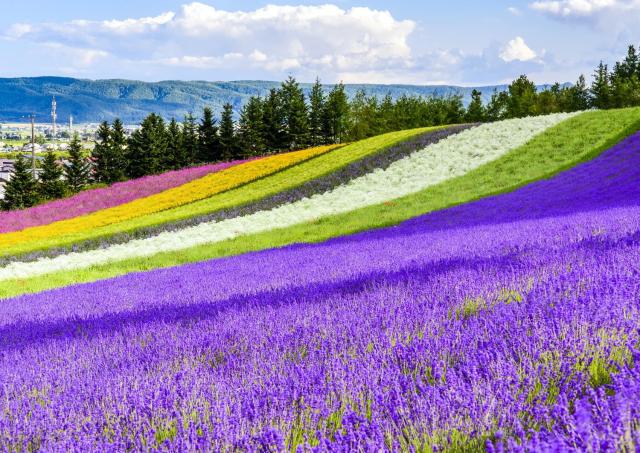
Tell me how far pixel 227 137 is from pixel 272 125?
647cm

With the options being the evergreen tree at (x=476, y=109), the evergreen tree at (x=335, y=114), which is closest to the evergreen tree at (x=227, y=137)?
the evergreen tree at (x=335, y=114)

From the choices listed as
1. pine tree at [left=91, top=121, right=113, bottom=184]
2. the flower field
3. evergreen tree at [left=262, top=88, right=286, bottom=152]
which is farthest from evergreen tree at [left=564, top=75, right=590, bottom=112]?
the flower field

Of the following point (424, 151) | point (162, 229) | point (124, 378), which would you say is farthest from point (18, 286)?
point (424, 151)

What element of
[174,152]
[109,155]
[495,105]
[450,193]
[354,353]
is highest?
[495,105]

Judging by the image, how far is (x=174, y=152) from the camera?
7281 cm

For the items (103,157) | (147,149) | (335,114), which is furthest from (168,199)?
(335,114)

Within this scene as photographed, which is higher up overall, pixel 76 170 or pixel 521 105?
pixel 521 105

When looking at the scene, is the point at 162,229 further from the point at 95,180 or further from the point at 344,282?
the point at 95,180

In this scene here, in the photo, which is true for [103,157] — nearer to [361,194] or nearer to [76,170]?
[76,170]

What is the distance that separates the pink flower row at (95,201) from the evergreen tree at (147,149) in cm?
1473

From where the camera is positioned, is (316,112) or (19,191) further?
(316,112)

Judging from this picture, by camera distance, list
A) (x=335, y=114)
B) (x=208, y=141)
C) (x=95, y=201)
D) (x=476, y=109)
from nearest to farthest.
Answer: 1. (x=95, y=201)
2. (x=208, y=141)
3. (x=335, y=114)
4. (x=476, y=109)

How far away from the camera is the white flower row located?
20.2m

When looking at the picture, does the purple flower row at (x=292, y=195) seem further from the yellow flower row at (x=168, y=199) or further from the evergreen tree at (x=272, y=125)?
the evergreen tree at (x=272, y=125)
